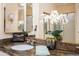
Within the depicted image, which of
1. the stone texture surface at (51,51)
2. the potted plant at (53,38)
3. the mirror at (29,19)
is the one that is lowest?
the stone texture surface at (51,51)

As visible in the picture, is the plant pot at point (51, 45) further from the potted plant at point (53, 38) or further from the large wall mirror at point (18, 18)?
the large wall mirror at point (18, 18)

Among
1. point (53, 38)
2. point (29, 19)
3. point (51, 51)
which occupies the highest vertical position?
point (29, 19)

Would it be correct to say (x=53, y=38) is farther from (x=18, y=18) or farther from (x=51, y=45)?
(x=18, y=18)

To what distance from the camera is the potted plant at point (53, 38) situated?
1.42 m

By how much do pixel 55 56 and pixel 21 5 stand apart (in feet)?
1.92

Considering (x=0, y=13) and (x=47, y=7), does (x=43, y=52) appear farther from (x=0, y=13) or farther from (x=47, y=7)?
(x=0, y=13)

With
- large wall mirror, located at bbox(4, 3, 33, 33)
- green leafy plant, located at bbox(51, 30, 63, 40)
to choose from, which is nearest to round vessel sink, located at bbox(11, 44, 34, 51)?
large wall mirror, located at bbox(4, 3, 33, 33)

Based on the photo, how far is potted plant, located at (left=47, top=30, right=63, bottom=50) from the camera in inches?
56.0

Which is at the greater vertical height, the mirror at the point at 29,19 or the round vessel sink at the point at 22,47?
the mirror at the point at 29,19

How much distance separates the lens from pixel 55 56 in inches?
56.2

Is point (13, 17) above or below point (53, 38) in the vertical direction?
above

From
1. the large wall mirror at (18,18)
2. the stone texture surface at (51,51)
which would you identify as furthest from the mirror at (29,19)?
the stone texture surface at (51,51)

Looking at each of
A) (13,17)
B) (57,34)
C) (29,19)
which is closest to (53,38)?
(57,34)

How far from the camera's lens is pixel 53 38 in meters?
1.45
